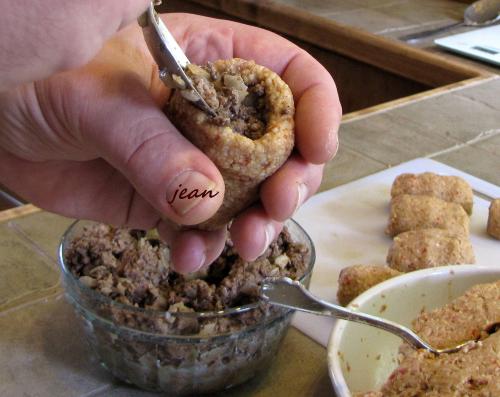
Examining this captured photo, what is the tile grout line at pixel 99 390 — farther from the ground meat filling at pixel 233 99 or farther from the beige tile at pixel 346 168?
the beige tile at pixel 346 168

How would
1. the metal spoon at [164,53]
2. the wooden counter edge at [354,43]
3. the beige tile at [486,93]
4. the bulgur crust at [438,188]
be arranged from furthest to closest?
the wooden counter edge at [354,43] < the beige tile at [486,93] < the bulgur crust at [438,188] < the metal spoon at [164,53]

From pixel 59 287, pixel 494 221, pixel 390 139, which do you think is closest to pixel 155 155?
pixel 59 287

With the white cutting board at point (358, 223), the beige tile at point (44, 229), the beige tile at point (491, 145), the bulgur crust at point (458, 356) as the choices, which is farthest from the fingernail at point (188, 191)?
the beige tile at point (491, 145)

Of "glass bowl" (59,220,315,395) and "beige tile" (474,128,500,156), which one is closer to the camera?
"glass bowl" (59,220,315,395)

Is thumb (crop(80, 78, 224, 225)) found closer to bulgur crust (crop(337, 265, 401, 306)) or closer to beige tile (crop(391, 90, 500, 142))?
bulgur crust (crop(337, 265, 401, 306))

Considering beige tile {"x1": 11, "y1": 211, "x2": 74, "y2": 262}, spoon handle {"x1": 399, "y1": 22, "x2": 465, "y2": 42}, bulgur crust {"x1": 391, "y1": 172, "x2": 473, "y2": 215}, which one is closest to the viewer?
beige tile {"x1": 11, "y1": 211, "x2": 74, "y2": 262}

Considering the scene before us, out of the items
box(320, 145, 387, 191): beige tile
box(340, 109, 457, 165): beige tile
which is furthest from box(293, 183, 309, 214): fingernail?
box(340, 109, 457, 165): beige tile

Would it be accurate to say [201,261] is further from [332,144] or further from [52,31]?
[52,31]
